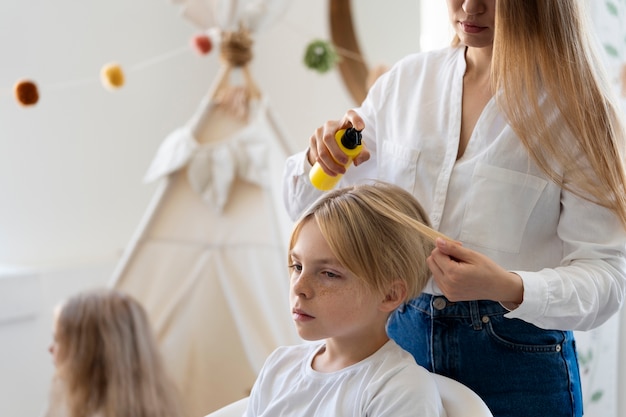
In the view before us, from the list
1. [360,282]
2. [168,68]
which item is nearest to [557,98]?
[360,282]

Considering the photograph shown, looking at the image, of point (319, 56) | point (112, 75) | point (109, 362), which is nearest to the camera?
point (109, 362)

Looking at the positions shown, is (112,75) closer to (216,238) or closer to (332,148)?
(216,238)

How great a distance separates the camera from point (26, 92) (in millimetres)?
1809

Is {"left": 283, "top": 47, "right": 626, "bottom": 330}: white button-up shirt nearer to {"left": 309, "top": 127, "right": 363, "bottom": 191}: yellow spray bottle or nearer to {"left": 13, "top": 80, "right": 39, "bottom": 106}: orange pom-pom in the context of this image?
{"left": 309, "top": 127, "right": 363, "bottom": 191}: yellow spray bottle

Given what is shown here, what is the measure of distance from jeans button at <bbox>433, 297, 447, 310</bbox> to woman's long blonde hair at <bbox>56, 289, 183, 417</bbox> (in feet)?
2.97

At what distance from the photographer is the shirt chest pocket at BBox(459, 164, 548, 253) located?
102 centimetres

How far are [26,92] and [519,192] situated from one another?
1.22 metres

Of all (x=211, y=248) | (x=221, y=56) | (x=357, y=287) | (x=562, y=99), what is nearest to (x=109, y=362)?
(x=211, y=248)

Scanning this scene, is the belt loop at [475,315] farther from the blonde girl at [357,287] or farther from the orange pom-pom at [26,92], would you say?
the orange pom-pom at [26,92]

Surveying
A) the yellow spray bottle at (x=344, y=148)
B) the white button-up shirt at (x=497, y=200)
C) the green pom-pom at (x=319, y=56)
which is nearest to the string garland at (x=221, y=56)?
the green pom-pom at (x=319, y=56)

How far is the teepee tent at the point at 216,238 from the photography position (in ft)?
6.52

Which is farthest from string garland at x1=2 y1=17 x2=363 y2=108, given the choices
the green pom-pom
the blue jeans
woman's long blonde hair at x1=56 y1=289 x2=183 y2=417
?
the blue jeans

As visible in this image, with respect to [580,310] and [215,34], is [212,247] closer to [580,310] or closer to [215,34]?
[215,34]

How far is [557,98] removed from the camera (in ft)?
3.27
